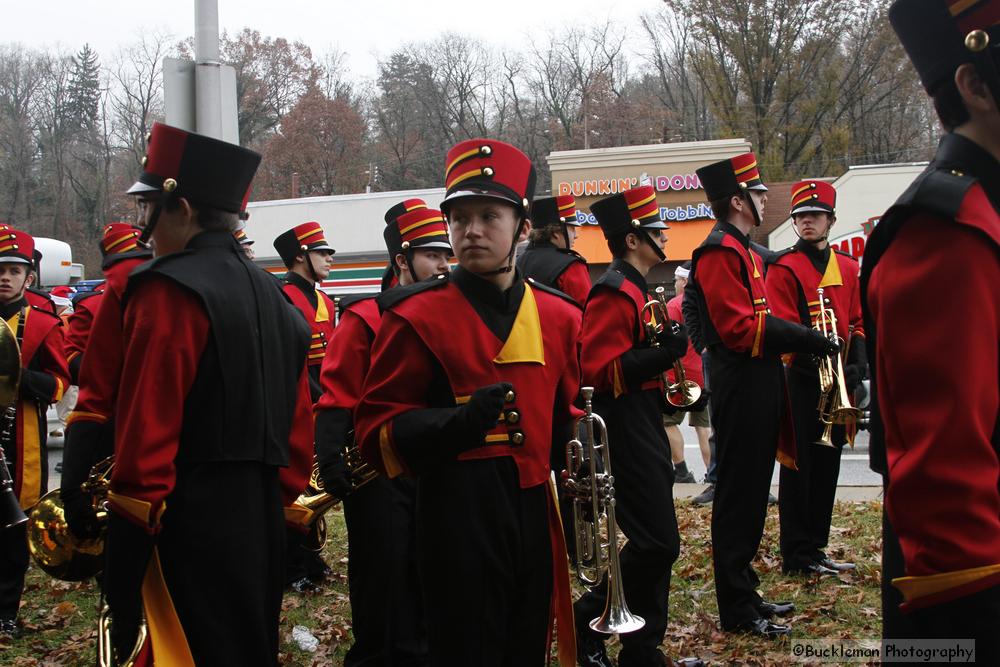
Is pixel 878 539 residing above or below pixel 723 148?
below

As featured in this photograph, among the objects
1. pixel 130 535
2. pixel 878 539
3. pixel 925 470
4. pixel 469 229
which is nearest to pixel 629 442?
pixel 469 229

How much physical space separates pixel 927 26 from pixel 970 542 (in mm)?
1206

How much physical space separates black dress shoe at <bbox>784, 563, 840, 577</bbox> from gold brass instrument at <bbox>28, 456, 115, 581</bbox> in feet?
16.5

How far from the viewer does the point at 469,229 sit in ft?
12.5

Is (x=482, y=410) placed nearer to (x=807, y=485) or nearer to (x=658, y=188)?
(x=807, y=485)

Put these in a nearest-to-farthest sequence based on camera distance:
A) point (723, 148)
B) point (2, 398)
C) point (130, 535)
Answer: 1. point (130, 535)
2. point (2, 398)
3. point (723, 148)

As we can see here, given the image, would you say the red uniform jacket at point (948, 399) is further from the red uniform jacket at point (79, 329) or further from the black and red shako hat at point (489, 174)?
the red uniform jacket at point (79, 329)

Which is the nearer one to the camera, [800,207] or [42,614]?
[42,614]

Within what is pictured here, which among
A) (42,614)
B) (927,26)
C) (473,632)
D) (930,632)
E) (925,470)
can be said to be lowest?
(42,614)

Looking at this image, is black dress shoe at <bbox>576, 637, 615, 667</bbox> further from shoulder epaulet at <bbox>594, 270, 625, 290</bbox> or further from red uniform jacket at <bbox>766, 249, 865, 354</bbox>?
red uniform jacket at <bbox>766, 249, 865, 354</bbox>

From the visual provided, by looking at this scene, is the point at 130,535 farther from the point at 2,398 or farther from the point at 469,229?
the point at 2,398

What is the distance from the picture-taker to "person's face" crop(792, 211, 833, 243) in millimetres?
7766

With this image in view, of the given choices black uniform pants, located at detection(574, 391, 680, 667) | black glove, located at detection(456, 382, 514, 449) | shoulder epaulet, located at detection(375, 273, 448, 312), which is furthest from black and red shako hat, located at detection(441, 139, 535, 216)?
black uniform pants, located at detection(574, 391, 680, 667)

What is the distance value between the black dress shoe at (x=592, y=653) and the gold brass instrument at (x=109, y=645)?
2730 millimetres
